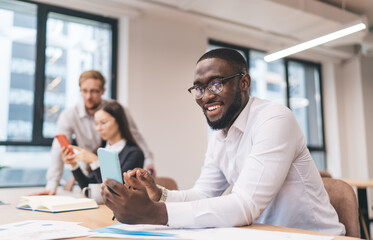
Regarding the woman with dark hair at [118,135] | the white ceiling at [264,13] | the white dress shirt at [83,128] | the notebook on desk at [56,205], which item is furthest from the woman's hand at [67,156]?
the white ceiling at [264,13]

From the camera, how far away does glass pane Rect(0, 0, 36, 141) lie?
368cm

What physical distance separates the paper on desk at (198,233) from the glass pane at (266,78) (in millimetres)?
4787

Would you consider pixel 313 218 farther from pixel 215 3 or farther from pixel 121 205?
pixel 215 3

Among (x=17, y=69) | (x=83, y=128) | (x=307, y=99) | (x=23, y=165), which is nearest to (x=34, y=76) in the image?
(x=17, y=69)

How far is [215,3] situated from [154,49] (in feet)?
3.24

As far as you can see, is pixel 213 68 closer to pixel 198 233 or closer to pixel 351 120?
pixel 198 233

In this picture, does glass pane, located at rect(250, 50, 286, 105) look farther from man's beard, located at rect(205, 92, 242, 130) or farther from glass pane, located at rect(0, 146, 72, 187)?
man's beard, located at rect(205, 92, 242, 130)

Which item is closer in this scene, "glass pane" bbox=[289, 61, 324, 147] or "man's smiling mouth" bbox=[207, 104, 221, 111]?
"man's smiling mouth" bbox=[207, 104, 221, 111]

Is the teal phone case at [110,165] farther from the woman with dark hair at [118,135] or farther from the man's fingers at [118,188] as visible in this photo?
the woman with dark hair at [118,135]

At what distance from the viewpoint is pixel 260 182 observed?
1.06 meters

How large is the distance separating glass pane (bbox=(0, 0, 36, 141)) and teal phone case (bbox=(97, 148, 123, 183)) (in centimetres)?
309

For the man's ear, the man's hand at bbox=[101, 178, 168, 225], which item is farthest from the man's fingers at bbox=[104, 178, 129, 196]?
the man's ear

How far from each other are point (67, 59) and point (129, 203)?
11.6 feet

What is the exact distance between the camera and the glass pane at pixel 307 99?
627 centimetres
